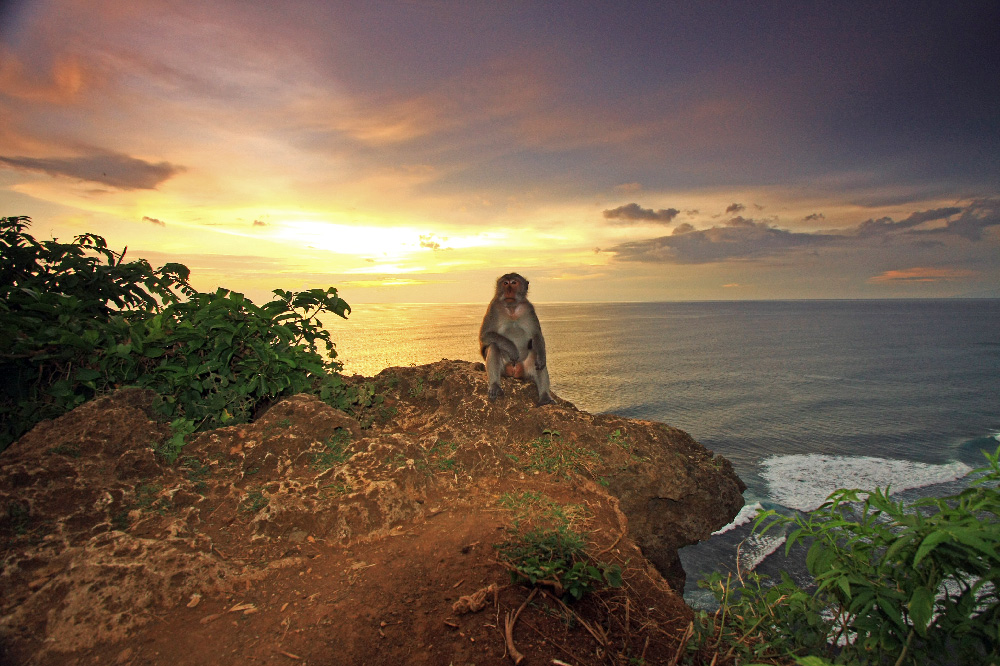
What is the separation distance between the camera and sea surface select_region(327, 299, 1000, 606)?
63.7ft

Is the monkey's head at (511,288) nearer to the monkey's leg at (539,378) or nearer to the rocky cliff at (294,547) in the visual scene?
the monkey's leg at (539,378)

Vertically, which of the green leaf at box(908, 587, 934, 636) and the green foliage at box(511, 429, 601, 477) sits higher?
the green leaf at box(908, 587, 934, 636)

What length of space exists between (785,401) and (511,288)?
3412 cm

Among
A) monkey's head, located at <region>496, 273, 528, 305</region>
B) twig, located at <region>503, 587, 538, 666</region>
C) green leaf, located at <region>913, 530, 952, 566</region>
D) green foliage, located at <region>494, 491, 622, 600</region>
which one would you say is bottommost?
twig, located at <region>503, 587, 538, 666</region>

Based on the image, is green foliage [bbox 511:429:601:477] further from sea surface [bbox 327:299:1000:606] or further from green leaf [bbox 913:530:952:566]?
green leaf [bbox 913:530:952:566]

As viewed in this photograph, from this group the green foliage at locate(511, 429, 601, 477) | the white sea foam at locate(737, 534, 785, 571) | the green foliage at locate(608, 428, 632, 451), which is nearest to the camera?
the green foliage at locate(511, 429, 601, 477)

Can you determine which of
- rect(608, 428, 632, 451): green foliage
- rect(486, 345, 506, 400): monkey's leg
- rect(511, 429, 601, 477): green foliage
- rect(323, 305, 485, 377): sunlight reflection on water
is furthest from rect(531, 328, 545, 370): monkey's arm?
rect(323, 305, 485, 377): sunlight reflection on water

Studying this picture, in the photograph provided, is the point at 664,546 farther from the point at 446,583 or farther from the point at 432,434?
the point at 446,583

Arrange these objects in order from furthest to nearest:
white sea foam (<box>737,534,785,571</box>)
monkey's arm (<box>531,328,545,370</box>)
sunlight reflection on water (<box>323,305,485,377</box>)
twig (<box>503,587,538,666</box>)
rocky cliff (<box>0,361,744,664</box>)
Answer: sunlight reflection on water (<box>323,305,485,377</box>) → white sea foam (<box>737,534,785,571</box>) → monkey's arm (<box>531,328,545,370</box>) → rocky cliff (<box>0,361,744,664</box>) → twig (<box>503,587,538,666</box>)

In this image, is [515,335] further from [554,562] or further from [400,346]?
[400,346]

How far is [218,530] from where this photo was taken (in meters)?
4.78

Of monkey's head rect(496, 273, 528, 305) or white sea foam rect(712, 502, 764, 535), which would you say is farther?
white sea foam rect(712, 502, 764, 535)

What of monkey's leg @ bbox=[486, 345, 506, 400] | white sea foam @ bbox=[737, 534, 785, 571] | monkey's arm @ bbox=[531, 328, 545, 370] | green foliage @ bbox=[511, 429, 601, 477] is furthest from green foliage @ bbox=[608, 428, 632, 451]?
white sea foam @ bbox=[737, 534, 785, 571]

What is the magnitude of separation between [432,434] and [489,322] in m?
3.22
